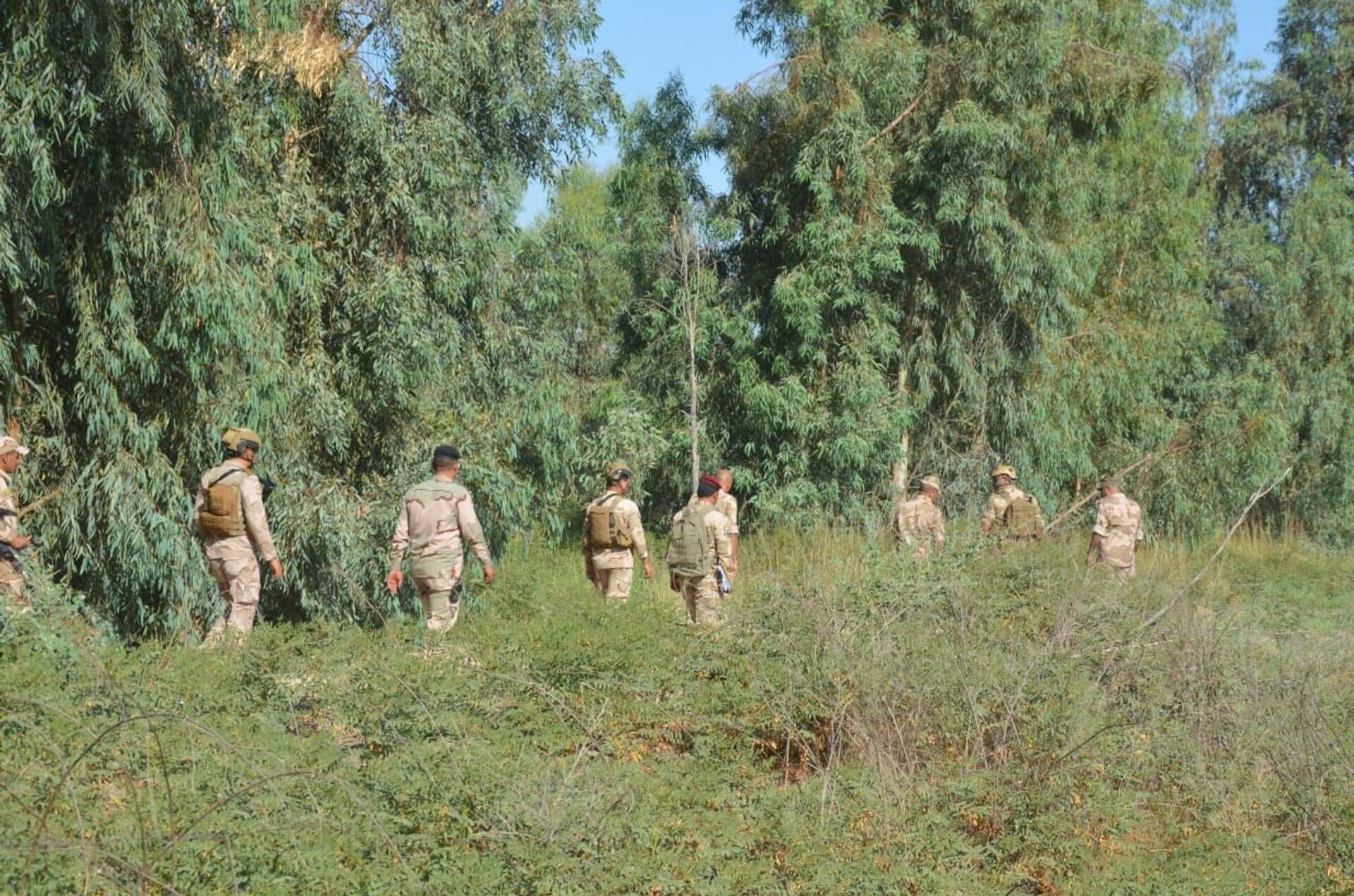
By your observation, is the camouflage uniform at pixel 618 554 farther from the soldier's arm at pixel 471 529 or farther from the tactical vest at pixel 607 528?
the soldier's arm at pixel 471 529

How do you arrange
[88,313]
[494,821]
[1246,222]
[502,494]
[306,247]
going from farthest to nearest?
[1246,222] < [502,494] < [306,247] < [88,313] < [494,821]

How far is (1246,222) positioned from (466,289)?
22.1 metres

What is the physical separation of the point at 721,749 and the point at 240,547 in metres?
3.76

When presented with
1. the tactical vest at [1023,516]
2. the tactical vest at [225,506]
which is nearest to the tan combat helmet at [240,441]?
the tactical vest at [225,506]

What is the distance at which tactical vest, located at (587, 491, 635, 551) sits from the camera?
1105cm

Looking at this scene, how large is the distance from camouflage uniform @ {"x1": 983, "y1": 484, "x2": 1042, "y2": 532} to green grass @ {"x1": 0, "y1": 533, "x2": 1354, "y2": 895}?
297 centimetres

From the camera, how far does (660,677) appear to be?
7.60 meters

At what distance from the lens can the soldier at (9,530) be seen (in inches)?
314

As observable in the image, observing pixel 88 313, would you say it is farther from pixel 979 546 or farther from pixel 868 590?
pixel 979 546

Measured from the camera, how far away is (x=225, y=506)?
29.9ft

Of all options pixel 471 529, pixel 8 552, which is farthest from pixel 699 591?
pixel 8 552

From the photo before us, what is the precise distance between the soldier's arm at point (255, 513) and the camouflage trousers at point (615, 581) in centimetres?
287

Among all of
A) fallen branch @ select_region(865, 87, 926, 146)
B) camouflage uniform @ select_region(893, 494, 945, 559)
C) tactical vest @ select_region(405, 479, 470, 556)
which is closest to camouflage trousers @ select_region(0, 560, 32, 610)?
tactical vest @ select_region(405, 479, 470, 556)

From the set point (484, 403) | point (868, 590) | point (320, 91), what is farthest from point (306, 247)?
point (868, 590)
